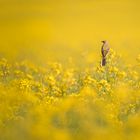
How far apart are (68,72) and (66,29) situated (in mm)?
6996

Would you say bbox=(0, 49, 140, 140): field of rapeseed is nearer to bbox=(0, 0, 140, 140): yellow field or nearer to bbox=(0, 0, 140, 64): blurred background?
bbox=(0, 0, 140, 140): yellow field

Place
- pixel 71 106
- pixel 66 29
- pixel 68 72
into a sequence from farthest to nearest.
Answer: pixel 66 29, pixel 68 72, pixel 71 106

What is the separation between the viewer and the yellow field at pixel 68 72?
5.98 metres

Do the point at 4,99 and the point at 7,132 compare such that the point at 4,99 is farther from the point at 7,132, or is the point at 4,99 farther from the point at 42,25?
the point at 42,25

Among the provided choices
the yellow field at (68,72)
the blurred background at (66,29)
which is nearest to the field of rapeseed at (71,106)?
the yellow field at (68,72)

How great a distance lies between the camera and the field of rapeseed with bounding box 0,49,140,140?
18.5 ft

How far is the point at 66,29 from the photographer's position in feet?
53.1

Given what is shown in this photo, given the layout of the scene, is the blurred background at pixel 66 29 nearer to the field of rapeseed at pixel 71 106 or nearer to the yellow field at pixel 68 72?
the yellow field at pixel 68 72

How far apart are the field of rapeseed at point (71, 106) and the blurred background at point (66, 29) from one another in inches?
105

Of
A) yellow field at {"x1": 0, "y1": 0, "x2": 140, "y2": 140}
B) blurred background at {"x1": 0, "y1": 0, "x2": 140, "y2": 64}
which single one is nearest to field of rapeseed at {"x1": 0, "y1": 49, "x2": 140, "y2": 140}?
yellow field at {"x1": 0, "y1": 0, "x2": 140, "y2": 140}

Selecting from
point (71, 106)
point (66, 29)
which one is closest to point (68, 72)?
point (71, 106)

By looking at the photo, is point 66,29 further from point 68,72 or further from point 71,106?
point 71,106

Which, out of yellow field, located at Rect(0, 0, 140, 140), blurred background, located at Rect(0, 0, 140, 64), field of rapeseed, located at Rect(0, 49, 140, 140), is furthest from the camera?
A: blurred background, located at Rect(0, 0, 140, 64)

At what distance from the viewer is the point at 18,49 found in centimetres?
1330
